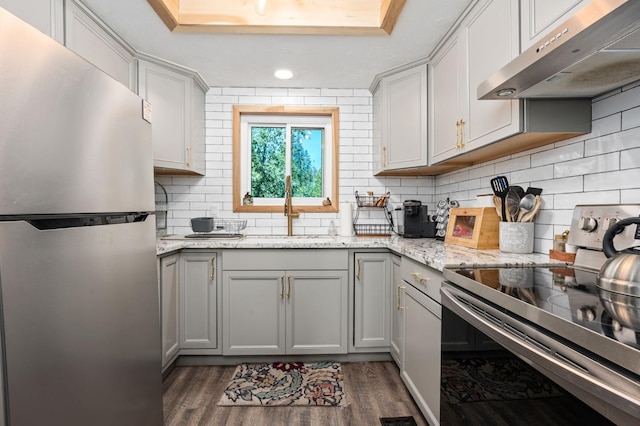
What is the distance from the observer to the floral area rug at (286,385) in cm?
183

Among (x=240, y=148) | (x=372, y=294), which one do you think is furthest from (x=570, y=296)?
(x=240, y=148)

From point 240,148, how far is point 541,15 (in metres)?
2.30

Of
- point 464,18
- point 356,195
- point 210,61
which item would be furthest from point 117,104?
point 356,195

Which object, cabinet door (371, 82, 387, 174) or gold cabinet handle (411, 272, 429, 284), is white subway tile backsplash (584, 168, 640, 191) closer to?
gold cabinet handle (411, 272, 429, 284)

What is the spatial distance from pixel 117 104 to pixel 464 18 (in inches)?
71.3

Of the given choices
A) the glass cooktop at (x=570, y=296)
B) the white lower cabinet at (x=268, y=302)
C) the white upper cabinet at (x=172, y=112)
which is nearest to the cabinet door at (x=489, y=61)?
the glass cooktop at (x=570, y=296)

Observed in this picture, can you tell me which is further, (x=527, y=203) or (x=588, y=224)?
(x=527, y=203)

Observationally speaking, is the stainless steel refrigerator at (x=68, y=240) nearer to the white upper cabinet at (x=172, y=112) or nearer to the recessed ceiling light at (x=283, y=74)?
the white upper cabinet at (x=172, y=112)

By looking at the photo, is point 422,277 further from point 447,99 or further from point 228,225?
point 228,225

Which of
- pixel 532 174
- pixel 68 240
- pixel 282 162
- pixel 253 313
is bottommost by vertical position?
pixel 253 313

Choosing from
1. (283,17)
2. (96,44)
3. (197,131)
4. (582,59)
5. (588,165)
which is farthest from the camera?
(197,131)

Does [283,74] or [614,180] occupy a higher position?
[283,74]

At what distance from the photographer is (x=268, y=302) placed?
7.30 feet

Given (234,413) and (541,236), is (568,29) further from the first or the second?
(234,413)
